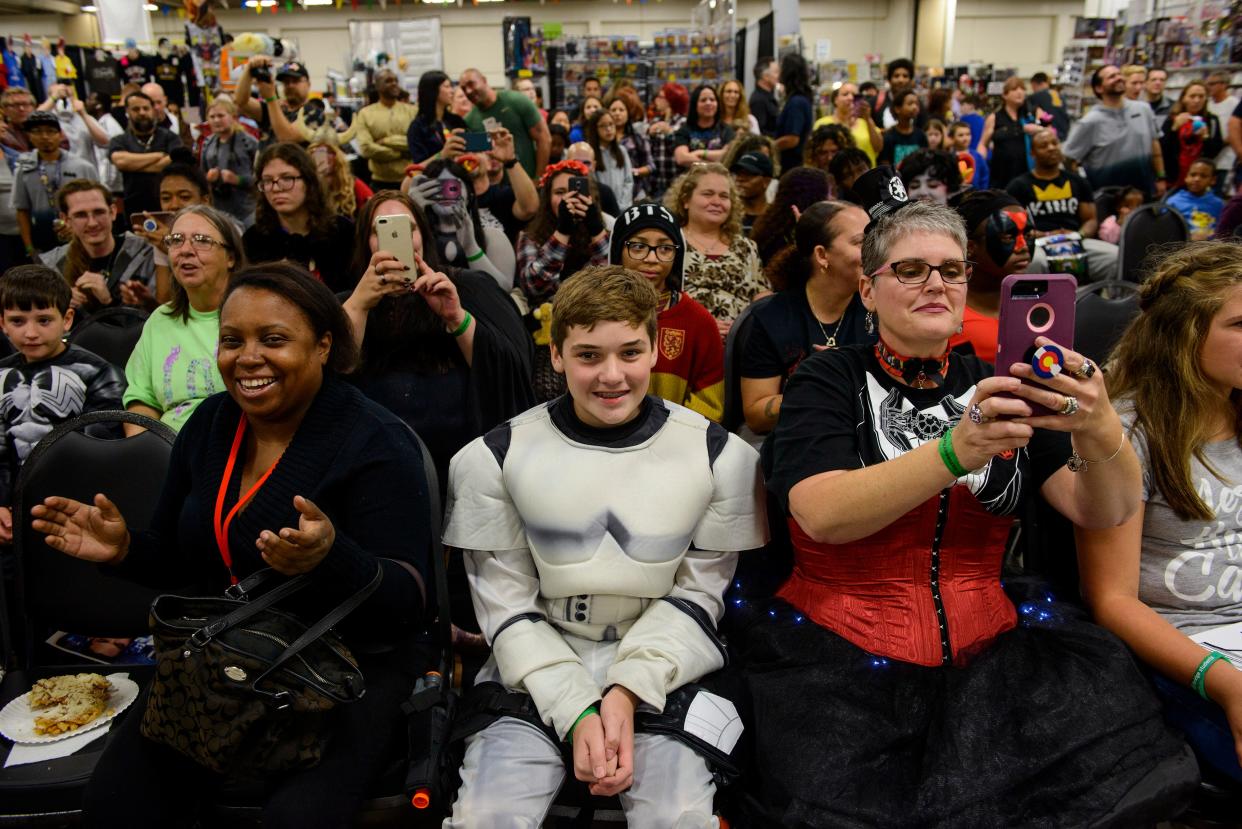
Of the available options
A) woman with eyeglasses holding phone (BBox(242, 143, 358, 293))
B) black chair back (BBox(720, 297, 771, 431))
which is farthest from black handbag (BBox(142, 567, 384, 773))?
woman with eyeglasses holding phone (BBox(242, 143, 358, 293))

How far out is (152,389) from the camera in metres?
2.87

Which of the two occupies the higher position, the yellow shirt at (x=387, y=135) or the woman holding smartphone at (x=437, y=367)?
the yellow shirt at (x=387, y=135)

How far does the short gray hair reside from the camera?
5.75ft

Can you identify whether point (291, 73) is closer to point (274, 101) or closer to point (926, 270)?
point (274, 101)

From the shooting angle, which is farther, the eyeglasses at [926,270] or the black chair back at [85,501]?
the black chair back at [85,501]

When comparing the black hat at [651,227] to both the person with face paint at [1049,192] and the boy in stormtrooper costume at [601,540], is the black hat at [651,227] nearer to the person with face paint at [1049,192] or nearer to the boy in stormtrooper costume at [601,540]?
the boy in stormtrooper costume at [601,540]

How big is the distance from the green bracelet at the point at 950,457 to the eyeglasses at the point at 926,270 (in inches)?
15.6

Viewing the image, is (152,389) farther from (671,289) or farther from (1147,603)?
(1147,603)

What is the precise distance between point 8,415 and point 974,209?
124 inches

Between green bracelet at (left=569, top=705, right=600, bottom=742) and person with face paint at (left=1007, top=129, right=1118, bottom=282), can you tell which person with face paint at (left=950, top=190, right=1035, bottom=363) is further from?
person with face paint at (left=1007, top=129, right=1118, bottom=282)

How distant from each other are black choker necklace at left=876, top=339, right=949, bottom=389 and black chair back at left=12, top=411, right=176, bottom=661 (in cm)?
177

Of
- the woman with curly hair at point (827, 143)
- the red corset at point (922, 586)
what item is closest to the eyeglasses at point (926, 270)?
the red corset at point (922, 586)

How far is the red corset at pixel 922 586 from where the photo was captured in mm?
1745

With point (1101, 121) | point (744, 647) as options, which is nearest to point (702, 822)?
point (744, 647)
